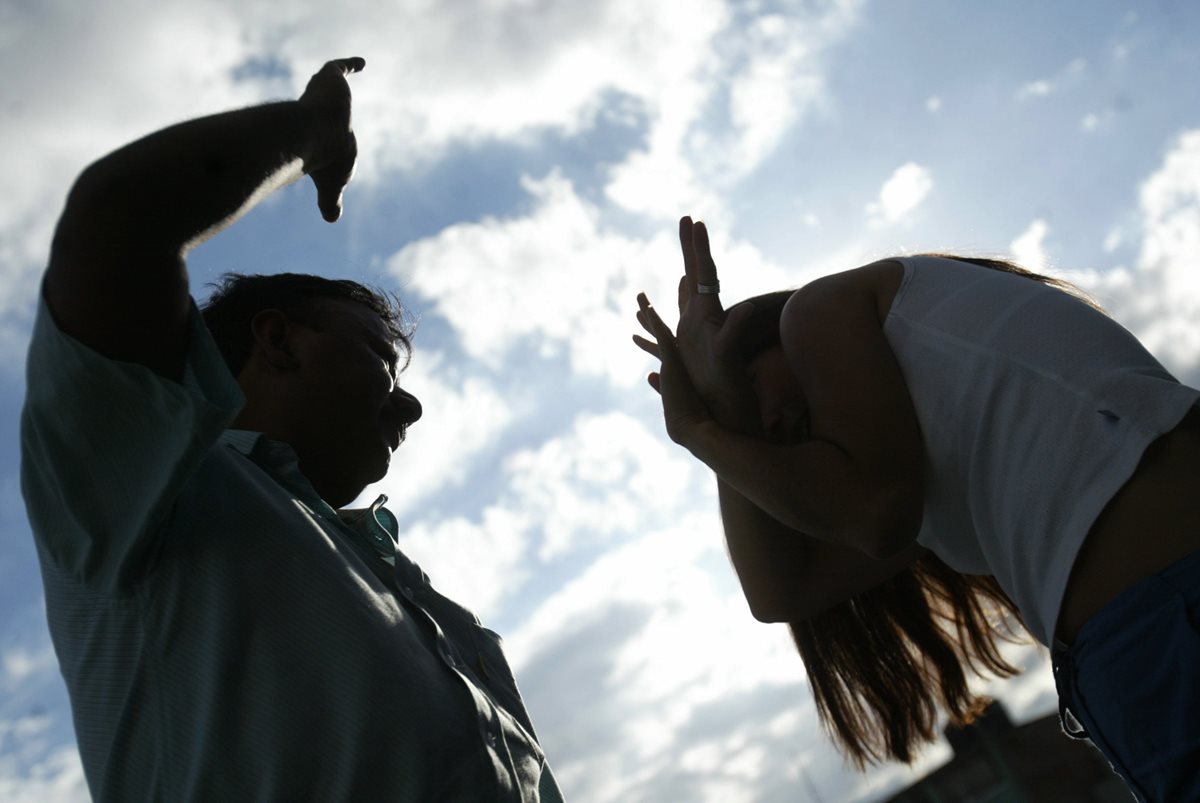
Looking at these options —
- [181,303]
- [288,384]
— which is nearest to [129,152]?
[181,303]

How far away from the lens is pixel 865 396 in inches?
68.2

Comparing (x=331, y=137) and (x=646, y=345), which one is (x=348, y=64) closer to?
(x=331, y=137)

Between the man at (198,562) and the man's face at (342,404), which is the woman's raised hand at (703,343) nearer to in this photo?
the man's face at (342,404)

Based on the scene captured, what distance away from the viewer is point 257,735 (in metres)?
1.38

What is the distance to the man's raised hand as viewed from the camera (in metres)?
1.58

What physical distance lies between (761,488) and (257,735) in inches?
44.6

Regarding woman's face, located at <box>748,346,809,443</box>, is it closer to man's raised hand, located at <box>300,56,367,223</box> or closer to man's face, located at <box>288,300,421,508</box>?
man's face, located at <box>288,300,421,508</box>

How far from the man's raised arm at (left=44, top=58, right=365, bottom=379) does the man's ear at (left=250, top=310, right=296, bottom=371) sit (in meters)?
1.01

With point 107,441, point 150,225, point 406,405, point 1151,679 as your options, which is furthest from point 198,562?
point 1151,679

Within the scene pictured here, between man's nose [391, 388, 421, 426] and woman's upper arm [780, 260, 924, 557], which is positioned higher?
man's nose [391, 388, 421, 426]

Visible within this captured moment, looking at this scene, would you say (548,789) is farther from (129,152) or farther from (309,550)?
(129,152)

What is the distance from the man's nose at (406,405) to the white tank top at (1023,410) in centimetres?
153

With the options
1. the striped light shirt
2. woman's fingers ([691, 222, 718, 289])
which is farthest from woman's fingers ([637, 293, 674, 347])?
the striped light shirt

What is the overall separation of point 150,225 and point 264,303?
1539 mm
